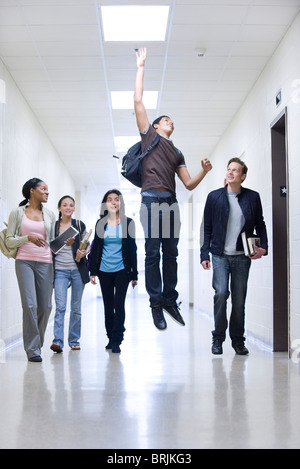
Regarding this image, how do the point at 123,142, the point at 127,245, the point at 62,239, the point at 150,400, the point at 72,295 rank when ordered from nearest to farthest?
the point at 150,400 < the point at 127,245 < the point at 62,239 < the point at 72,295 < the point at 123,142

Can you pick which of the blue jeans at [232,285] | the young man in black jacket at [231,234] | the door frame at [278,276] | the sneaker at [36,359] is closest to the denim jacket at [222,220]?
the young man in black jacket at [231,234]

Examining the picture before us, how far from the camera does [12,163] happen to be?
6.84 m

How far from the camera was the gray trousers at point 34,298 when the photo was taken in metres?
5.03

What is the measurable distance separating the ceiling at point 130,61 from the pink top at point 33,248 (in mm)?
1897

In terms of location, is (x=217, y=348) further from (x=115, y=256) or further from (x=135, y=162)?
(x=135, y=162)

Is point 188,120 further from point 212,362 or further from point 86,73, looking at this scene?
point 212,362

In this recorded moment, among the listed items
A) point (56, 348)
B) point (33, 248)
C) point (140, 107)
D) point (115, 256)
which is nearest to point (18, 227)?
point (33, 248)

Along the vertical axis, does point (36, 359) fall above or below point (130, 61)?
below

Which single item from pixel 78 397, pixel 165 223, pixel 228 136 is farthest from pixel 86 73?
pixel 78 397

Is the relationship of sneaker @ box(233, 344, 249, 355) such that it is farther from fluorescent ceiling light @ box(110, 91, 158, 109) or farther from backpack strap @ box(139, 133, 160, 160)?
fluorescent ceiling light @ box(110, 91, 158, 109)

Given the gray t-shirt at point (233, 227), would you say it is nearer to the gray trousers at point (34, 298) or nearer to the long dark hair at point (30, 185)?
the gray trousers at point (34, 298)

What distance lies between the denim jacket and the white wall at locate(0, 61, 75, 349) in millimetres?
2331

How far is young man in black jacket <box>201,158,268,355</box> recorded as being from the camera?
4.88 meters

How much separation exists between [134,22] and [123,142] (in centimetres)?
A: 460
